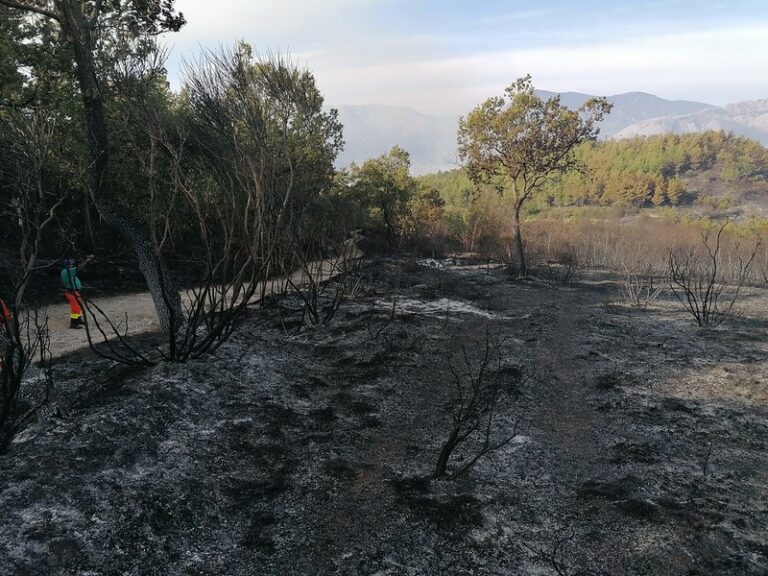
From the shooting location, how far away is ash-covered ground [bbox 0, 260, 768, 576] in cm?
470

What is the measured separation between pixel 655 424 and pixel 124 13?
46.2 feet

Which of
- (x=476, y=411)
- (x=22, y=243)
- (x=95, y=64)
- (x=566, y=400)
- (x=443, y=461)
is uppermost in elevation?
(x=95, y=64)

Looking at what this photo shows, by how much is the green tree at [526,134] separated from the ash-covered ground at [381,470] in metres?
14.0

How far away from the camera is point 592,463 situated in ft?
22.2

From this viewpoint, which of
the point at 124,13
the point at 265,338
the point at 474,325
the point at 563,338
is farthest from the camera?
the point at 474,325

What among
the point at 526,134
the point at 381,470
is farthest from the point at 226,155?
the point at 526,134

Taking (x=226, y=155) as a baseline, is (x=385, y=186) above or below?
above

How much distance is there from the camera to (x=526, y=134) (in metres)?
22.7

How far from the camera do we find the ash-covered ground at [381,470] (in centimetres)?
470

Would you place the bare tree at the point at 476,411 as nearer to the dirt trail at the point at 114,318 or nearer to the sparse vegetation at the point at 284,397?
the sparse vegetation at the point at 284,397

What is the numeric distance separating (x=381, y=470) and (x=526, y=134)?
801 inches

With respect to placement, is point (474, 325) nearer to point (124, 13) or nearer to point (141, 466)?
point (141, 466)

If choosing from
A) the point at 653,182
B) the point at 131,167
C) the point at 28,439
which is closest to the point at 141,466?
the point at 28,439

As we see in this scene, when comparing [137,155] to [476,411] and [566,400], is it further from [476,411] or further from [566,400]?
[566,400]
